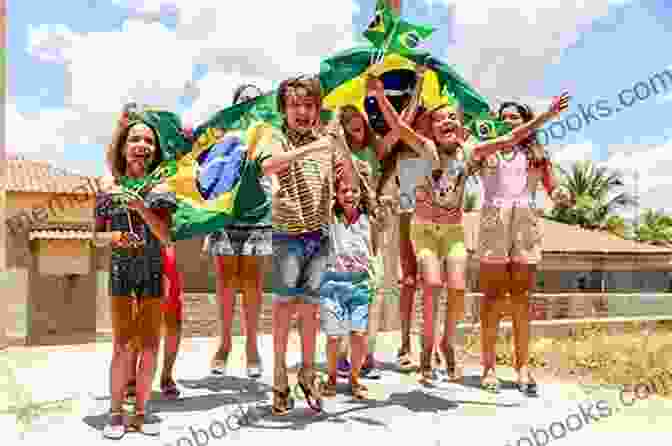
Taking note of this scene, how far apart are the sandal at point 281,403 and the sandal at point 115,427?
1.02 metres

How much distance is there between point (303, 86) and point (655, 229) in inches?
1910

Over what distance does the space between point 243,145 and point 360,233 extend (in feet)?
4.31

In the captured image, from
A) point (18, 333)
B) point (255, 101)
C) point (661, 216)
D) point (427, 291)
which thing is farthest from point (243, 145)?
point (661, 216)

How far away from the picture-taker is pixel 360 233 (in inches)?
194

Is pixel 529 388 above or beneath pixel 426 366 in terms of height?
beneath

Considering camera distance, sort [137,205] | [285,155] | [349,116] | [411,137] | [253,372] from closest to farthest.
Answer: [137,205] → [285,155] → [411,137] → [349,116] → [253,372]

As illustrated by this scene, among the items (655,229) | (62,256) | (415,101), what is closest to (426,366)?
(415,101)

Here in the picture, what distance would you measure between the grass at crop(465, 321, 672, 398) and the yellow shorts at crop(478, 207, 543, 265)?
185 centimetres

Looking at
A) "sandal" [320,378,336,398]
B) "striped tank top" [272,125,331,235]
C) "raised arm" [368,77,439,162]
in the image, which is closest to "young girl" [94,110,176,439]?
"striped tank top" [272,125,331,235]

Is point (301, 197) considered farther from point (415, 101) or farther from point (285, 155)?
point (415, 101)

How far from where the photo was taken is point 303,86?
454cm

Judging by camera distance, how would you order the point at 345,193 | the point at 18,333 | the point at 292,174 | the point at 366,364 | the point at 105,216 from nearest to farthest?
the point at 105,216 → the point at 292,174 → the point at 345,193 → the point at 366,364 → the point at 18,333

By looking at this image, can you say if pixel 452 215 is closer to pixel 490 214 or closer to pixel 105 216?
pixel 490 214

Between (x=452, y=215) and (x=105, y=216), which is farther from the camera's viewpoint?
(x=452, y=215)
